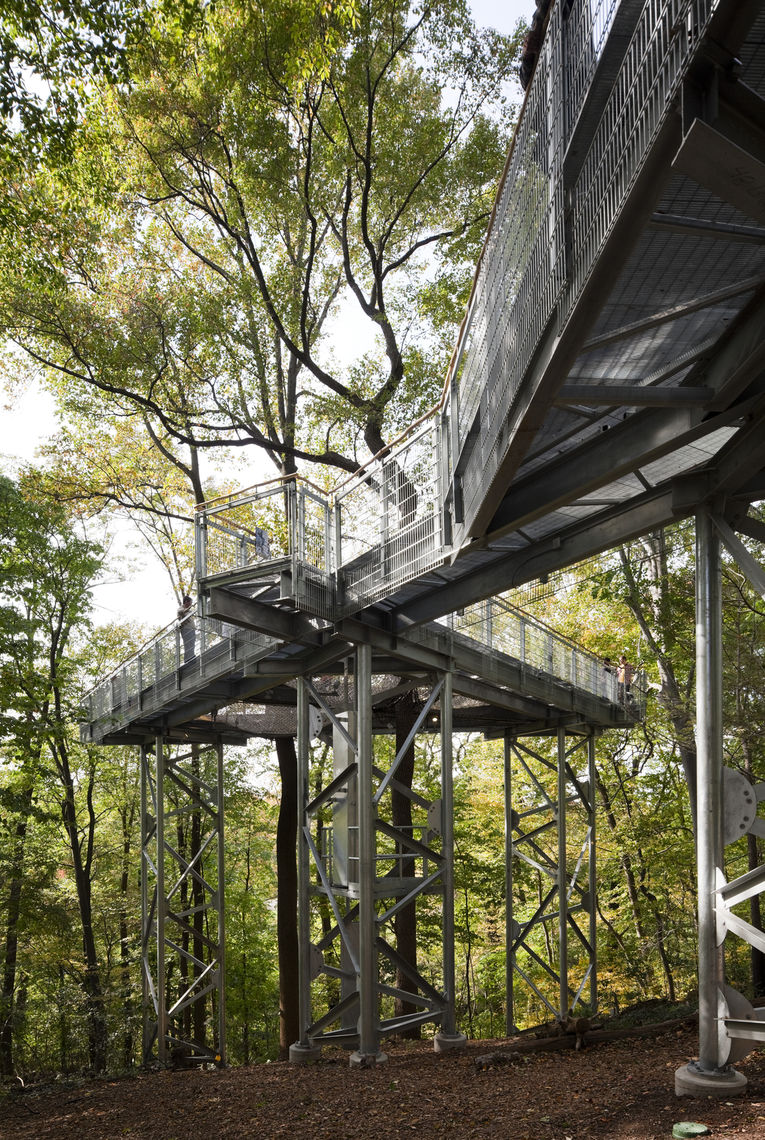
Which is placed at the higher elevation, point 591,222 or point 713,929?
point 591,222

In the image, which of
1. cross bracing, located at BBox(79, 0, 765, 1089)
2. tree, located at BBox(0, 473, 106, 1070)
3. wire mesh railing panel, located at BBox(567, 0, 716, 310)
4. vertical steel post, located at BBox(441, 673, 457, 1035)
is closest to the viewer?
wire mesh railing panel, located at BBox(567, 0, 716, 310)

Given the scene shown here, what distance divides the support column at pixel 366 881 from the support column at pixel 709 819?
4.73m

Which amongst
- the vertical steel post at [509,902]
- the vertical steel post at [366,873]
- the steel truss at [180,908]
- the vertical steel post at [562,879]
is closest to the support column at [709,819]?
the vertical steel post at [366,873]

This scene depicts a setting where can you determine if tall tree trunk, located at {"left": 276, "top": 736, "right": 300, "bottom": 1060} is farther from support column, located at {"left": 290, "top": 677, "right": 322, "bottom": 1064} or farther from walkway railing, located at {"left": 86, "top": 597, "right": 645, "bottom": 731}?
support column, located at {"left": 290, "top": 677, "right": 322, "bottom": 1064}

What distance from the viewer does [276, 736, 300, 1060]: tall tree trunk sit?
17.7 meters

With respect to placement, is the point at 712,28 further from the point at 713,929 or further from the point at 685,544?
the point at 685,544

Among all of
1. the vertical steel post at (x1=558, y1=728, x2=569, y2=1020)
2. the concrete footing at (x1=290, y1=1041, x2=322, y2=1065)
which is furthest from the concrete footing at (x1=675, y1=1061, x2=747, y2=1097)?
the vertical steel post at (x1=558, y1=728, x2=569, y2=1020)

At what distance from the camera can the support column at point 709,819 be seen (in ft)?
24.4

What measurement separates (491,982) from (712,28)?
29.9 meters

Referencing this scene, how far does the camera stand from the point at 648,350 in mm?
6676

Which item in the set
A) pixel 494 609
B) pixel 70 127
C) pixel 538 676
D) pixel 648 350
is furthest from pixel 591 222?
pixel 538 676

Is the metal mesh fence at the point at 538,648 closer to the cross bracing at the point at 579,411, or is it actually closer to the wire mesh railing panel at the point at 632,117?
the cross bracing at the point at 579,411

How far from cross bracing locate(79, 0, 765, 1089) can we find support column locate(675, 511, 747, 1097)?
20 mm

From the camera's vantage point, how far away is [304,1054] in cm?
1218
